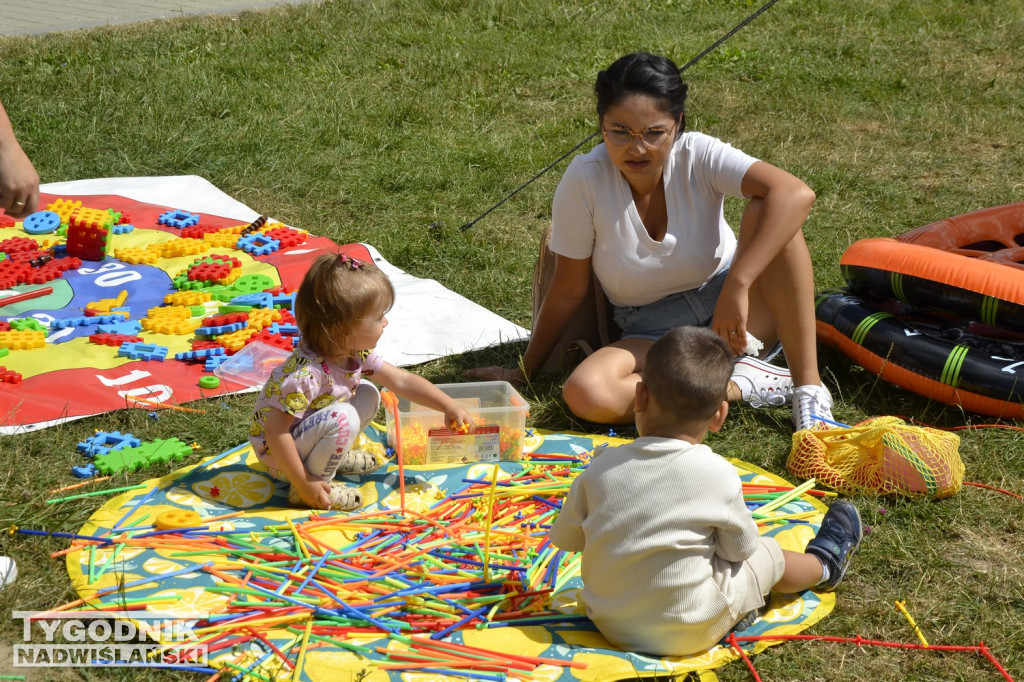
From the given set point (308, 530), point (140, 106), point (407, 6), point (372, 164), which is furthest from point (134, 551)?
point (407, 6)

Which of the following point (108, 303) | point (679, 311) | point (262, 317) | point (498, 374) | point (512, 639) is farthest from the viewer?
point (108, 303)

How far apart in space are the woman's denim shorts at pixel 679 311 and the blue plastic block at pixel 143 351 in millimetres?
1905

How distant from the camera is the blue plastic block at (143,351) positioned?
4297 mm

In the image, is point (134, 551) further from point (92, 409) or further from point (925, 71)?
point (925, 71)

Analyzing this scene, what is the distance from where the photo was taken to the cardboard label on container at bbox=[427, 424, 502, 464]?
355 cm

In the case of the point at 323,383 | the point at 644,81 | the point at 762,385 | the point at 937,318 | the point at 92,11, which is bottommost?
the point at 762,385

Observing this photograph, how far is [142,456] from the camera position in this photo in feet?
11.5

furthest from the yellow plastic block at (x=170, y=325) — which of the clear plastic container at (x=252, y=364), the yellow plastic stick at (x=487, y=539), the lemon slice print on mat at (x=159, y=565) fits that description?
the yellow plastic stick at (x=487, y=539)

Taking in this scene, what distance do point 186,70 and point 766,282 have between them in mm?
5490

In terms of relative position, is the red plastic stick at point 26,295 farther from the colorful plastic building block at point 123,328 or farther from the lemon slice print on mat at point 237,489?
the lemon slice print on mat at point 237,489

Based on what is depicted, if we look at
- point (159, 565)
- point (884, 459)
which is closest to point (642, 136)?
point (884, 459)

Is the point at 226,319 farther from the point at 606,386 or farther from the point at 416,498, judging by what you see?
the point at 606,386

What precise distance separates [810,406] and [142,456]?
233cm

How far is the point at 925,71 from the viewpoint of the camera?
27.8 ft
